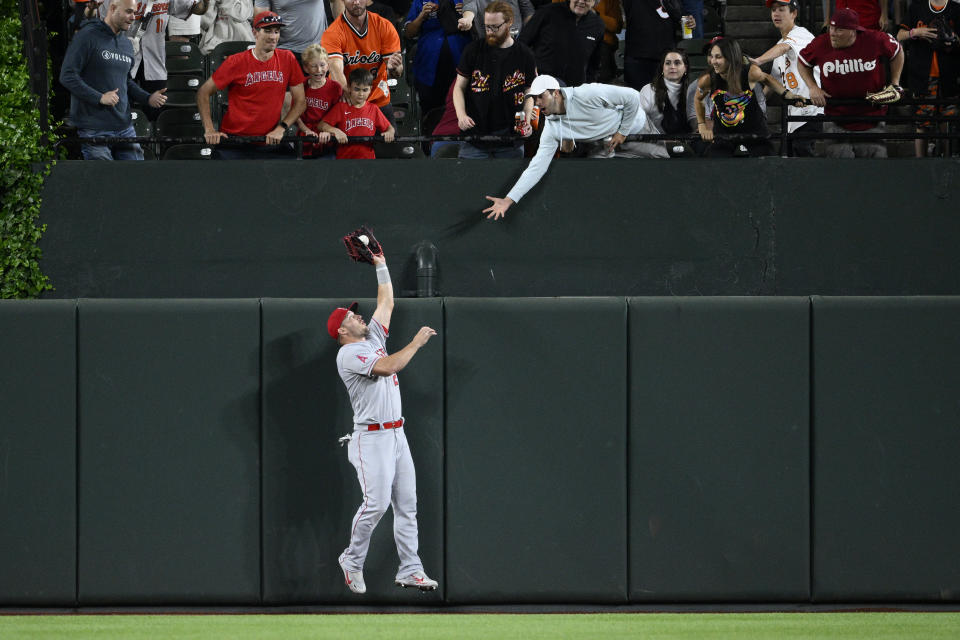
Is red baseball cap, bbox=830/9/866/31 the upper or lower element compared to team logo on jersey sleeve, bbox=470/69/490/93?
upper

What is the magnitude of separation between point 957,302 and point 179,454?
5.34 meters

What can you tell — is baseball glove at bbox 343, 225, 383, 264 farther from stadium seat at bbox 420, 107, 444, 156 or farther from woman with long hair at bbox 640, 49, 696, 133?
stadium seat at bbox 420, 107, 444, 156

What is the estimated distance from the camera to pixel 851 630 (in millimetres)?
7293

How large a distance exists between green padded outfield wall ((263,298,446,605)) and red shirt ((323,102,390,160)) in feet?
5.34

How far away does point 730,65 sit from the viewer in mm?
8641

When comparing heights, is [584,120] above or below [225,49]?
below

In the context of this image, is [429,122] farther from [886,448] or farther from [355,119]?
[886,448]

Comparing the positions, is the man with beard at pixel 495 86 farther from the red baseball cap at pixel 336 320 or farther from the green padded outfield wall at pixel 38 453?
the green padded outfield wall at pixel 38 453

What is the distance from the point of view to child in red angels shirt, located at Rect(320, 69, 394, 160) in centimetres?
891

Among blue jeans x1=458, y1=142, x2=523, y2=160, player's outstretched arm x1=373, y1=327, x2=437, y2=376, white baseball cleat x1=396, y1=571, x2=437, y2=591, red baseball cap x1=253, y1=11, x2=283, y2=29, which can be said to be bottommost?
white baseball cleat x1=396, y1=571, x2=437, y2=591

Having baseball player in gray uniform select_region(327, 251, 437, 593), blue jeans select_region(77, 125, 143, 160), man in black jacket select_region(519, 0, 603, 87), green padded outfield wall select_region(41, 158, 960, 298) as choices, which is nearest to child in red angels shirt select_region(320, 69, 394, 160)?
green padded outfield wall select_region(41, 158, 960, 298)

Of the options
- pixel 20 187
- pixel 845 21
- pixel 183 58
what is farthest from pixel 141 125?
pixel 845 21

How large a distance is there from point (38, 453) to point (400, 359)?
2635mm

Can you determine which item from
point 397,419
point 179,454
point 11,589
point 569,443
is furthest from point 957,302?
point 11,589
